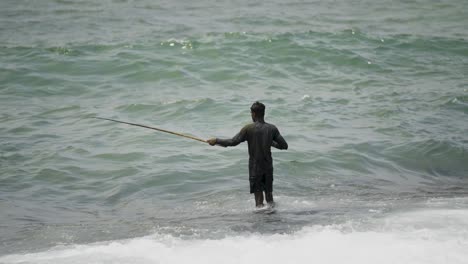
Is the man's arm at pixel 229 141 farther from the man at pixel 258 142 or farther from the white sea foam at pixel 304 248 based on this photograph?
the white sea foam at pixel 304 248

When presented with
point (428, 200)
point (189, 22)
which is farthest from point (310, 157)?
point (189, 22)

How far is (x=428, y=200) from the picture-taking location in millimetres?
10195

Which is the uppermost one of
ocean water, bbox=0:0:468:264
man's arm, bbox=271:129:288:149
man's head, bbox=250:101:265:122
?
man's head, bbox=250:101:265:122

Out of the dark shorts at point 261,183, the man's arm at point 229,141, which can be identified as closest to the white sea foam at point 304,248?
Answer: the dark shorts at point 261,183

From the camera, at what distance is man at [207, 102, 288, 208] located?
9102 millimetres

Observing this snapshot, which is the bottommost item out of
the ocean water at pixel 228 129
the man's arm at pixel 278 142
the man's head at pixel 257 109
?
the ocean water at pixel 228 129

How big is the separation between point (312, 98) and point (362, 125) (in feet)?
8.03

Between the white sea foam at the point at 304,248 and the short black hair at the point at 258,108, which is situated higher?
the short black hair at the point at 258,108

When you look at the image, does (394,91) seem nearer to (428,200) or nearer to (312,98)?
(312,98)

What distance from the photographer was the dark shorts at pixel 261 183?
938 centimetres

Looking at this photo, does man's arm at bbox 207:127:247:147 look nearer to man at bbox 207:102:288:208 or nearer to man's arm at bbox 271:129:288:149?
man at bbox 207:102:288:208

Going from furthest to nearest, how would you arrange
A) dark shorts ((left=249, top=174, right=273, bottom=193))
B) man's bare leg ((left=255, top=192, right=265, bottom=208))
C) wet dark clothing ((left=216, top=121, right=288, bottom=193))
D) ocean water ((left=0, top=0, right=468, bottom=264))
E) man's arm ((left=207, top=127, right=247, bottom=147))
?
man's bare leg ((left=255, top=192, right=265, bottom=208)) < dark shorts ((left=249, top=174, right=273, bottom=193)) < wet dark clothing ((left=216, top=121, right=288, bottom=193)) < man's arm ((left=207, top=127, right=247, bottom=147)) < ocean water ((left=0, top=0, right=468, bottom=264))

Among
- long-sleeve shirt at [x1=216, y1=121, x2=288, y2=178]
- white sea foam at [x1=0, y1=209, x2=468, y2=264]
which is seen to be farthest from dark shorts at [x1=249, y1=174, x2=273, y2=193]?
white sea foam at [x1=0, y1=209, x2=468, y2=264]

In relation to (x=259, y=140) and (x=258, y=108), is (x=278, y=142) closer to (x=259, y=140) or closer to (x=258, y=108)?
(x=259, y=140)
